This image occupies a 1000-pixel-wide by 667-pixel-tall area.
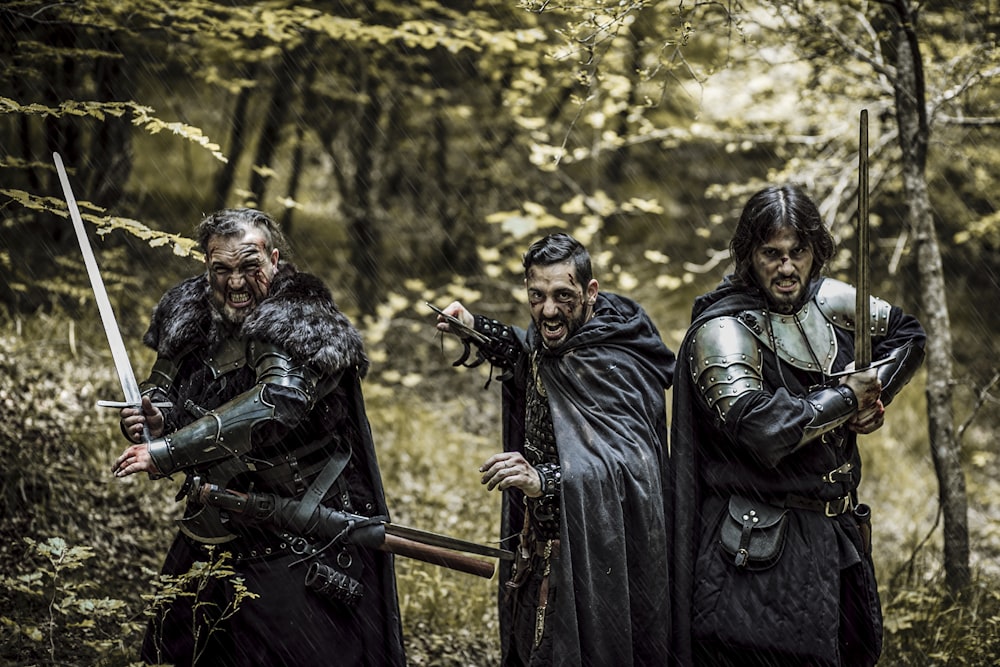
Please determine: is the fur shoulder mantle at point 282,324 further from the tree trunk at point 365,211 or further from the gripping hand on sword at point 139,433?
the tree trunk at point 365,211

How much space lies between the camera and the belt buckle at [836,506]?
11.5ft

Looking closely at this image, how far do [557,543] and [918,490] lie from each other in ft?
19.5

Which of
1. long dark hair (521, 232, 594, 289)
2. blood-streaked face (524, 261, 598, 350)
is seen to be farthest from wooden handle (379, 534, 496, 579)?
long dark hair (521, 232, 594, 289)

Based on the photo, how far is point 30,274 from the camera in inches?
281

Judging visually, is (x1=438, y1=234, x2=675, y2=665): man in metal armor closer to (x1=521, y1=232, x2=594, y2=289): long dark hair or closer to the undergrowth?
(x1=521, y1=232, x2=594, y2=289): long dark hair

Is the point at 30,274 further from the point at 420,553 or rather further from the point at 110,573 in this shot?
the point at 420,553

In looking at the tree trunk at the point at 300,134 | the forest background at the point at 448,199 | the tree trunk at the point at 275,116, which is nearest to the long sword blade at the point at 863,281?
the forest background at the point at 448,199

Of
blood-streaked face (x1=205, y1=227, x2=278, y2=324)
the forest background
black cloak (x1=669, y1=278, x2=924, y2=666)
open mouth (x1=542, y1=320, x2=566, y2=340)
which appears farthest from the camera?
the forest background

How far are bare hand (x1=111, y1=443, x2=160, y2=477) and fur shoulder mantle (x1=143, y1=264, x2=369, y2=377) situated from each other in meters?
0.54

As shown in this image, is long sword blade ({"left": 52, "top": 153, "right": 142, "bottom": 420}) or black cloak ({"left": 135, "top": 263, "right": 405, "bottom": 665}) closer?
long sword blade ({"left": 52, "top": 153, "right": 142, "bottom": 420})

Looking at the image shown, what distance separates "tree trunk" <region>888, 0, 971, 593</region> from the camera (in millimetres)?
5203

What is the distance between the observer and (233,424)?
332cm

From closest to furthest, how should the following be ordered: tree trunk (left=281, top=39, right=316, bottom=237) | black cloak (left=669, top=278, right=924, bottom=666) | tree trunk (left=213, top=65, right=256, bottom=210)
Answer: black cloak (left=669, top=278, right=924, bottom=666) → tree trunk (left=213, top=65, right=256, bottom=210) → tree trunk (left=281, top=39, right=316, bottom=237)

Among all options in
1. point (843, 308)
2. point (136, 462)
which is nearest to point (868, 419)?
point (843, 308)
